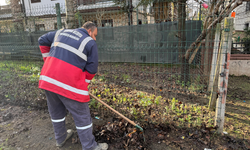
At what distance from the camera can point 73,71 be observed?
7.02ft

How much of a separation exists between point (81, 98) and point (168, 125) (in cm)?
172

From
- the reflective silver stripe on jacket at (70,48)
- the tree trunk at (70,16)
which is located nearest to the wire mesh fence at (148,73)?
the tree trunk at (70,16)

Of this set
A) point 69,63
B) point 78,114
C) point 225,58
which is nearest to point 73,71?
point 69,63

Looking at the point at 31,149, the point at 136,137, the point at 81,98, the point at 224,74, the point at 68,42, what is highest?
the point at 68,42

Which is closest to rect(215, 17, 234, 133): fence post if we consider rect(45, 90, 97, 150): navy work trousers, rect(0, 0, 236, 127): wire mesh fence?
rect(0, 0, 236, 127): wire mesh fence

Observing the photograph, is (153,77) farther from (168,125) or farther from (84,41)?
(84,41)

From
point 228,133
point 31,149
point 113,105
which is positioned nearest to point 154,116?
point 113,105

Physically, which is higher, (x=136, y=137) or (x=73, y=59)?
(x=73, y=59)

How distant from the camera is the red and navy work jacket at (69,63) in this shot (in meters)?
2.12

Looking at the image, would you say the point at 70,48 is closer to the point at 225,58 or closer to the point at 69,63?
the point at 69,63

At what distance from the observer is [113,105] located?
3625 mm

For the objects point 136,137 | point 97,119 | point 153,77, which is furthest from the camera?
point 153,77

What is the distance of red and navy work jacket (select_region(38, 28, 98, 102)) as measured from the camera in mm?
2121

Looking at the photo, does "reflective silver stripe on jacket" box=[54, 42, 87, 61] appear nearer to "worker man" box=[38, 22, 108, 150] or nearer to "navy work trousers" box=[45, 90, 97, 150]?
"worker man" box=[38, 22, 108, 150]
